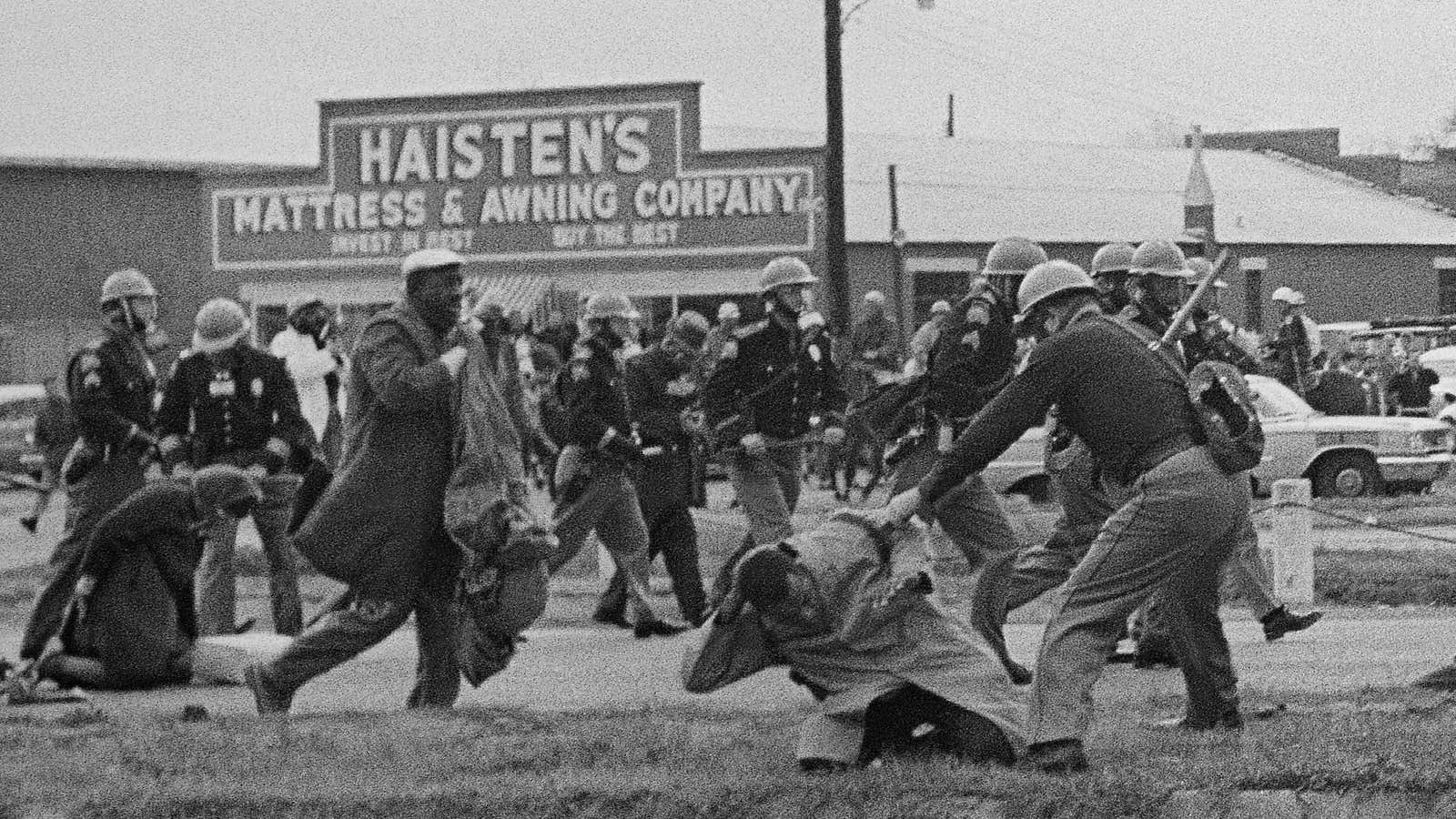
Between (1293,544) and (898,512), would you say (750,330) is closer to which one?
(1293,544)

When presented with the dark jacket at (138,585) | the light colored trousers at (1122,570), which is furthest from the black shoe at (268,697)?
the light colored trousers at (1122,570)

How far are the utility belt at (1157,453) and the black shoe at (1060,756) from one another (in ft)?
3.02

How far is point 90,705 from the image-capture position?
1195 centimetres

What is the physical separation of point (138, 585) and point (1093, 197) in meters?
44.3

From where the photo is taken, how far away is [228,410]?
46.9 ft

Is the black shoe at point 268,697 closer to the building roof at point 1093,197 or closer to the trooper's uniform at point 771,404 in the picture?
the trooper's uniform at point 771,404

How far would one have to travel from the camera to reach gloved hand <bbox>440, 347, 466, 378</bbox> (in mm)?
10188

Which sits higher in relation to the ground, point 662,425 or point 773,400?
point 773,400

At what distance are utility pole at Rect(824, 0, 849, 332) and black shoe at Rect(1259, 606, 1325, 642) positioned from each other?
25029 millimetres

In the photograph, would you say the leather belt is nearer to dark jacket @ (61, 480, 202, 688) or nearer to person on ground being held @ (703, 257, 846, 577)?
dark jacket @ (61, 480, 202, 688)

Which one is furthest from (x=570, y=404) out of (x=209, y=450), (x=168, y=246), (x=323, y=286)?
(x=168, y=246)

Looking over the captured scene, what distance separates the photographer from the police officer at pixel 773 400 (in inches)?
599

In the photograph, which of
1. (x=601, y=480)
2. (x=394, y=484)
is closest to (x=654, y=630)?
(x=601, y=480)

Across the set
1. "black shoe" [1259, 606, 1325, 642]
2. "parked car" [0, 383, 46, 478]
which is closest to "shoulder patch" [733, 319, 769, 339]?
"black shoe" [1259, 606, 1325, 642]
